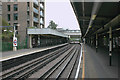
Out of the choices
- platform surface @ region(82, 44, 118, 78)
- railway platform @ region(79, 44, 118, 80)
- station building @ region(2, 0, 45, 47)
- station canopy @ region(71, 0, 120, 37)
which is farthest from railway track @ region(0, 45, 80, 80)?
station building @ region(2, 0, 45, 47)

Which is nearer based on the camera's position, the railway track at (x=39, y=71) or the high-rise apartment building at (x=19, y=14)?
the railway track at (x=39, y=71)

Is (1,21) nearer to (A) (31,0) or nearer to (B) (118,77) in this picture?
(A) (31,0)

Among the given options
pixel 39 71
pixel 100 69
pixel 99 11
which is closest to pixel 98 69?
pixel 100 69

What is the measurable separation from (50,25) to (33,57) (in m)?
104

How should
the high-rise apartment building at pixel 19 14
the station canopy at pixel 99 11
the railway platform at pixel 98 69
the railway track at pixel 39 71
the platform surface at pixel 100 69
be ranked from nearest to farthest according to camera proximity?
the station canopy at pixel 99 11 → the railway platform at pixel 98 69 → the platform surface at pixel 100 69 → the railway track at pixel 39 71 → the high-rise apartment building at pixel 19 14

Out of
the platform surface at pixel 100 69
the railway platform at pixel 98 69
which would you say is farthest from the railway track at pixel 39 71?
the platform surface at pixel 100 69

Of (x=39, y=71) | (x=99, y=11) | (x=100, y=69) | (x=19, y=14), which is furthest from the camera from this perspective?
(x=19, y=14)

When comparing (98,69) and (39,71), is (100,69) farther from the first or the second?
(39,71)

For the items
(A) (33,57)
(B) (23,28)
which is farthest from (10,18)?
(A) (33,57)

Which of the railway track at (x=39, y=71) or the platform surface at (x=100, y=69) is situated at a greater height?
the platform surface at (x=100, y=69)

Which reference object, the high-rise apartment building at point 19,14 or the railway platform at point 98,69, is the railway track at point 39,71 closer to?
the railway platform at point 98,69

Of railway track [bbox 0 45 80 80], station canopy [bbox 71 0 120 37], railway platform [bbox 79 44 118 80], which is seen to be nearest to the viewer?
station canopy [bbox 71 0 120 37]

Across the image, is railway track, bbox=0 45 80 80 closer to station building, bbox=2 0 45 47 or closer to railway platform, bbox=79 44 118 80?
railway platform, bbox=79 44 118 80

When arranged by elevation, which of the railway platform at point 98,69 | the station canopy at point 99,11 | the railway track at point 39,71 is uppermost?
the station canopy at point 99,11
